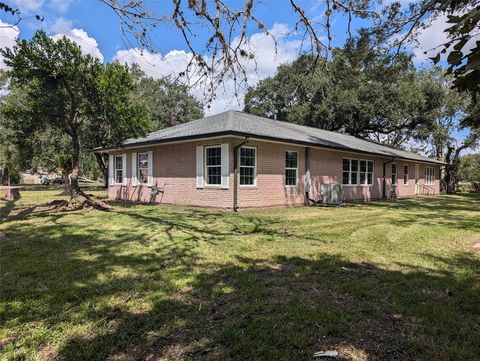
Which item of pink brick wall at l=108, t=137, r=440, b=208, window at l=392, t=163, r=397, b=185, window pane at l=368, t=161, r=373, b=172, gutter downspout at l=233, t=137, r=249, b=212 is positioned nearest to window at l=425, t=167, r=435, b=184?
window at l=392, t=163, r=397, b=185

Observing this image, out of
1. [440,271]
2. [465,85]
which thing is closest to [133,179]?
[440,271]

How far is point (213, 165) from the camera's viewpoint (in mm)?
13047

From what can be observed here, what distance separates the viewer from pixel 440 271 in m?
4.96

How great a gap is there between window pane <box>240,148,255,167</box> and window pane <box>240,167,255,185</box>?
187 millimetres

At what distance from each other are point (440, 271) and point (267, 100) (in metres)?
29.4

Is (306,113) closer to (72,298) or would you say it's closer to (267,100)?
(267,100)

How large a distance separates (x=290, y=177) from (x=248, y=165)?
8.21 feet

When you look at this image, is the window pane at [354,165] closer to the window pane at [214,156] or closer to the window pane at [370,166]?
the window pane at [370,166]

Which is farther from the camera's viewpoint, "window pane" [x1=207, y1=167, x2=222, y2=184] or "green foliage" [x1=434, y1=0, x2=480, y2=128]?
"window pane" [x1=207, y1=167, x2=222, y2=184]

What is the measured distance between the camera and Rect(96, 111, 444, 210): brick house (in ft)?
41.4

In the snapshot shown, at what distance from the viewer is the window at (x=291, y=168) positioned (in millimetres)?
14453

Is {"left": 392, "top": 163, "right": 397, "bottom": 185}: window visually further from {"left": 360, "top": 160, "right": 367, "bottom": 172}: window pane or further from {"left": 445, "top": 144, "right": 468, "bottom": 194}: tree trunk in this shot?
{"left": 445, "top": 144, "right": 468, "bottom": 194}: tree trunk

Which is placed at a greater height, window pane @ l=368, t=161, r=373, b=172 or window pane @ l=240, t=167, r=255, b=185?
window pane @ l=368, t=161, r=373, b=172

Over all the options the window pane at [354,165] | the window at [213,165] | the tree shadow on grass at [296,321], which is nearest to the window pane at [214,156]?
the window at [213,165]
